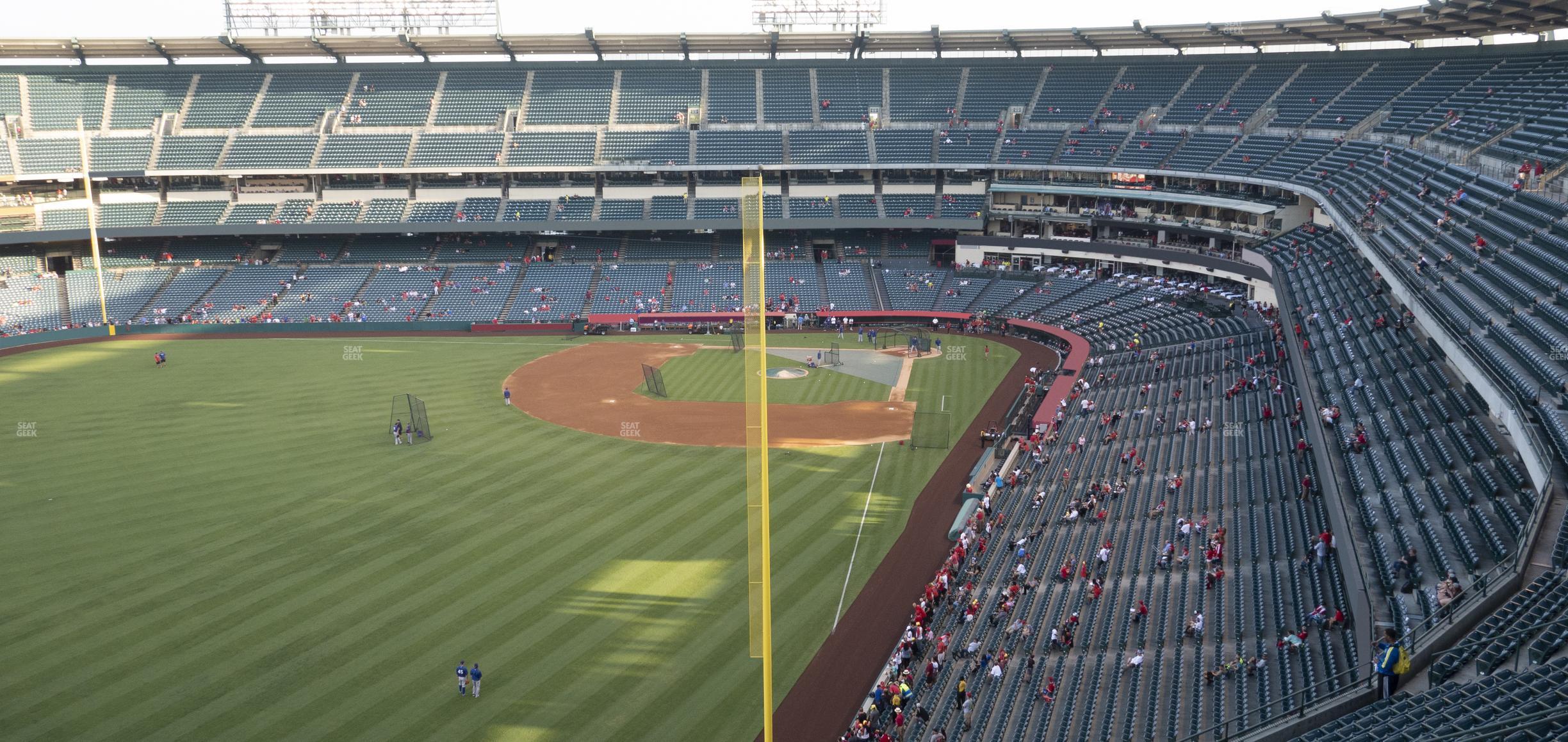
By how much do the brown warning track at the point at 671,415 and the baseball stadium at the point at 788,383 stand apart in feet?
1.15

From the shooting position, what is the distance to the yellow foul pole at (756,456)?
14422mm

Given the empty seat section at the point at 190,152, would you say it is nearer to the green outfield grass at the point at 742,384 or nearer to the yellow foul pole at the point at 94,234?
the yellow foul pole at the point at 94,234

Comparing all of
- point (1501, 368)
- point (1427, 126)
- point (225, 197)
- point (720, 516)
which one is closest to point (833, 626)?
point (720, 516)

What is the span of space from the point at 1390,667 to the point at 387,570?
2130cm

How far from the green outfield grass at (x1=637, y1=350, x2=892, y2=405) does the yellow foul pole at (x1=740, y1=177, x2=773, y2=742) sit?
79.4 ft

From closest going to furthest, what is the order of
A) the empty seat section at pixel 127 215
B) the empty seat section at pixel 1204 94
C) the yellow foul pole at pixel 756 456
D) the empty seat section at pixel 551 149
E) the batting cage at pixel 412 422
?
the yellow foul pole at pixel 756 456 < the batting cage at pixel 412 422 < the empty seat section at pixel 1204 94 < the empty seat section at pixel 127 215 < the empty seat section at pixel 551 149

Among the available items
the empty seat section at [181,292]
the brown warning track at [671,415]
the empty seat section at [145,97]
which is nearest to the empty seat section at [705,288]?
the brown warning track at [671,415]

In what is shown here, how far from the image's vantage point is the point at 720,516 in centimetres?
2856

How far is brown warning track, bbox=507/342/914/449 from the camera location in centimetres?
3688

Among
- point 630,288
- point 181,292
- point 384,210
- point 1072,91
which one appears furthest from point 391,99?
point 1072,91

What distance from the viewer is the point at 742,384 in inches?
1802

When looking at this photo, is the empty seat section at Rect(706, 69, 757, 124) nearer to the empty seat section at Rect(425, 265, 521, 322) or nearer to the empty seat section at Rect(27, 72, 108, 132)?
the empty seat section at Rect(425, 265, 521, 322)

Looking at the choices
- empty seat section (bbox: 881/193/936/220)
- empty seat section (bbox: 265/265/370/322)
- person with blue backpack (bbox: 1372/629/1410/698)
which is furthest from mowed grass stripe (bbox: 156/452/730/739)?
empty seat section (bbox: 881/193/936/220)

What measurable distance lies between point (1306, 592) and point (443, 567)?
Result: 63.4ft
